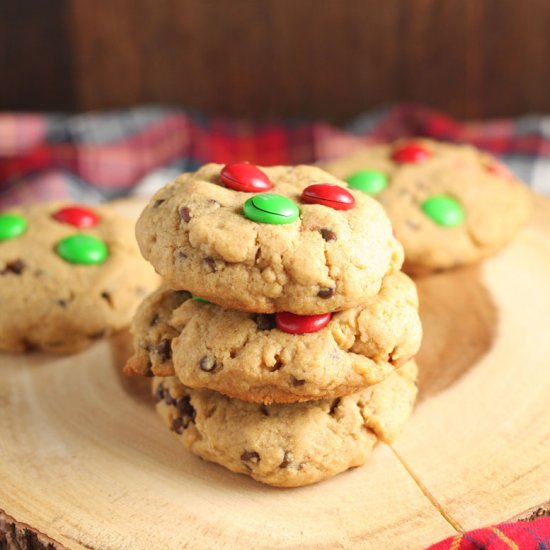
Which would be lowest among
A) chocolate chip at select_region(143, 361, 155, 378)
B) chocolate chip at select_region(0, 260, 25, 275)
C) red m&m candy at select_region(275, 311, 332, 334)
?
chocolate chip at select_region(0, 260, 25, 275)

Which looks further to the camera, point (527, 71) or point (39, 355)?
point (527, 71)

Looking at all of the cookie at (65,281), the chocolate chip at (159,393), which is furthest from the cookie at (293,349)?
the cookie at (65,281)

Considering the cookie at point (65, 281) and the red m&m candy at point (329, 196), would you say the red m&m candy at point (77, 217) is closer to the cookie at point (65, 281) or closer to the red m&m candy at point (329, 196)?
the cookie at point (65, 281)

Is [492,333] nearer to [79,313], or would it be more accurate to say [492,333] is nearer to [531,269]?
[531,269]

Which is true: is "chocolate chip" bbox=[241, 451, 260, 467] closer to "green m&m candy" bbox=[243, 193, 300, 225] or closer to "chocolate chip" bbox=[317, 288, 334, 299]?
"chocolate chip" bbox=[317, 288, 334, 299]

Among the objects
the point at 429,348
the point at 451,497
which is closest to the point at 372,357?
the point at 451,497

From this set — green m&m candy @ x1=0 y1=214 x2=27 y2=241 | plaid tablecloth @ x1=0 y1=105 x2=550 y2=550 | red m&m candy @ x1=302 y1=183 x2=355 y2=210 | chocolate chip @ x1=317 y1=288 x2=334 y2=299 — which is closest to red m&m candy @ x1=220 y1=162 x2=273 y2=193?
red m&m candy @ x1=302 y1=183 x2=355 y2=210

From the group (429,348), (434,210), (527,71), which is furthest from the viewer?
(527,71)
